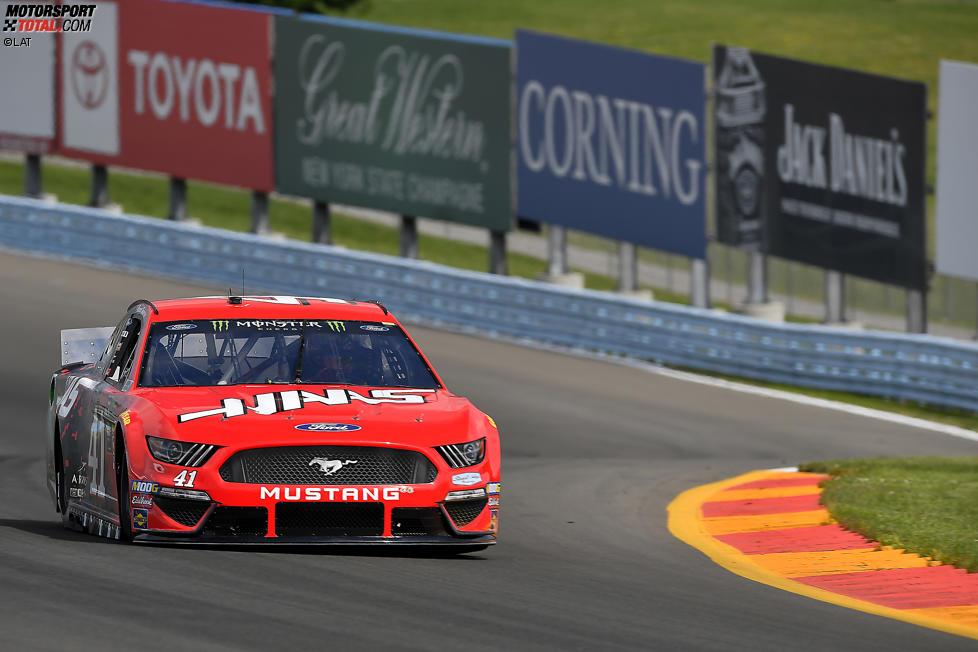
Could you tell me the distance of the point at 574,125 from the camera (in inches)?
970

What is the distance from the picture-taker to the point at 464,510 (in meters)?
9.67

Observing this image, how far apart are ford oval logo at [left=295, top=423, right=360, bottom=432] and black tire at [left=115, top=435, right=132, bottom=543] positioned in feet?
3.00

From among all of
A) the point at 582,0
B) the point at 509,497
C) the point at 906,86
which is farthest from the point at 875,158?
the point at 582,0

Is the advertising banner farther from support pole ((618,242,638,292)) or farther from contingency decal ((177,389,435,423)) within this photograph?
contingency decal ((177,389,435,423))

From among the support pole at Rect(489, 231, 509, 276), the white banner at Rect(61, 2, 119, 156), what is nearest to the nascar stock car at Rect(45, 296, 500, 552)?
the support pole at Rect(489, 231, 509, 276)

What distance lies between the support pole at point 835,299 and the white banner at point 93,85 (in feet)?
41.3

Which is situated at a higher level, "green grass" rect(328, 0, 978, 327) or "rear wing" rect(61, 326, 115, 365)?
"green grass" rect(328, 0, 978, 327)

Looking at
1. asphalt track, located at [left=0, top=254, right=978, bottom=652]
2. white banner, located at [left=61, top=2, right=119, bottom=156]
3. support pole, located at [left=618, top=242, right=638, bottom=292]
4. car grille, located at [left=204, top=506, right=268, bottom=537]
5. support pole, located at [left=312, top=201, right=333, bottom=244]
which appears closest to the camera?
asphalt track, located at [left=0, top=254, right=978, bottom=652]

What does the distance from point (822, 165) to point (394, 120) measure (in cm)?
695

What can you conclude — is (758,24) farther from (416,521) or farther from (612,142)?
(416,521)

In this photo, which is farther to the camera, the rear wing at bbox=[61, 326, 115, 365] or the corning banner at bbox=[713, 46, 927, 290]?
the corning banner at bbox=[713, 46, 927, 290]

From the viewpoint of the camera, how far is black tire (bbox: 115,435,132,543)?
952 cm

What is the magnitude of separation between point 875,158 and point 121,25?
13403 millimetres

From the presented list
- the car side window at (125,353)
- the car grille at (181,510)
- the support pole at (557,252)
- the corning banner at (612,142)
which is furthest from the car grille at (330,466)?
the support pole at (557,252)
